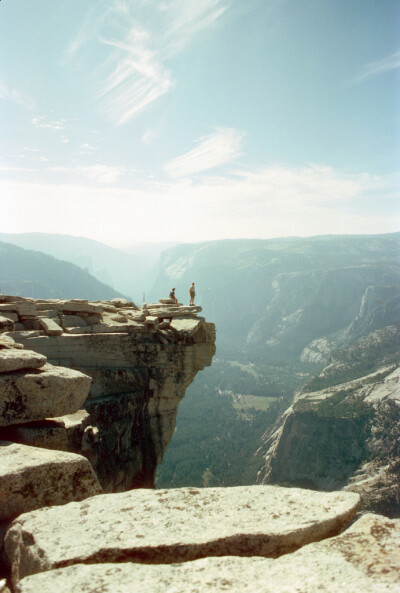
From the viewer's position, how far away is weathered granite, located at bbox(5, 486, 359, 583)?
371 centimetres

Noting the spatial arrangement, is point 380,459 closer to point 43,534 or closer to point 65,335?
point 65,335

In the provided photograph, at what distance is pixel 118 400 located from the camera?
1367 cm

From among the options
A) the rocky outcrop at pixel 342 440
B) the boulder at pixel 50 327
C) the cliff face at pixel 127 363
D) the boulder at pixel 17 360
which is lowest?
the rocky outcrop at pixel 342 440

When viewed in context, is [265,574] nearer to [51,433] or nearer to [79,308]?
[51,433]

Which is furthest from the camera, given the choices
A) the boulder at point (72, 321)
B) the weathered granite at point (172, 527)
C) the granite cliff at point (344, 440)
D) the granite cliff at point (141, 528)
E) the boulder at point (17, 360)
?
the granite cliff at point (344, 440)

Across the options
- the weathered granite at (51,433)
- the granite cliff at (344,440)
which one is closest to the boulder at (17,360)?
the weathered granite at (51,433)

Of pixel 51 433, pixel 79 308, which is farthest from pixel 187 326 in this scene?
pixel 51 433

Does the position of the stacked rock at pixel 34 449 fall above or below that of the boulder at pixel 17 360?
below

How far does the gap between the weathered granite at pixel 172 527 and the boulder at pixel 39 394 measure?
84.0 inches

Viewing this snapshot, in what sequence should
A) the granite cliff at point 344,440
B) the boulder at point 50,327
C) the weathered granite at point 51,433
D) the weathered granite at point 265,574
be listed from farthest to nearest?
1. the granite cliff at point 344,440
2. the boulder at point 50,327
3. the weathered granite at point 51,433
4. the weathered granite at point 265,574

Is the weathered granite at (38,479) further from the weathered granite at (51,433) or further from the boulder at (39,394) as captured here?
the weathered granite at (51,433)

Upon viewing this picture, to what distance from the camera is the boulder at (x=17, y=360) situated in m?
6.26

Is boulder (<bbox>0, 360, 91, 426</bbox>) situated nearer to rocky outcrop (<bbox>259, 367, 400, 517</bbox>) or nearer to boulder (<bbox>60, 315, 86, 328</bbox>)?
boulder (<bbox>60, 315, 86, 328</bbox>)

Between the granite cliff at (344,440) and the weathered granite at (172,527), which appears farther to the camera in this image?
the granite cliff at (344,440)
